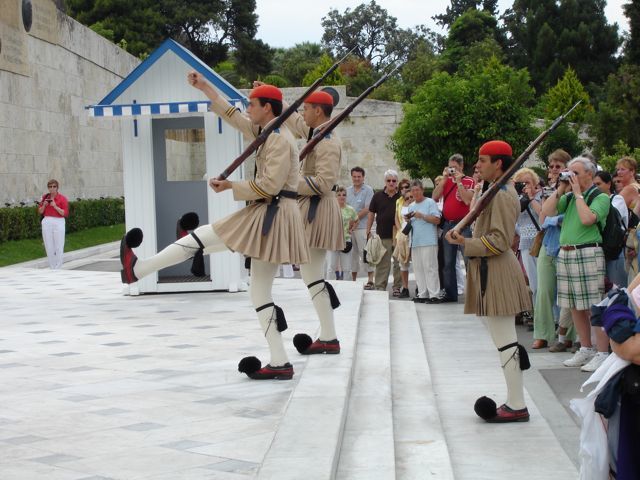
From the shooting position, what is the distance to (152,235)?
458 inches

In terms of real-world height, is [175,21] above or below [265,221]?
above

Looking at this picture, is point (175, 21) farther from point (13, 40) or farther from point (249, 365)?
point (249, 365)

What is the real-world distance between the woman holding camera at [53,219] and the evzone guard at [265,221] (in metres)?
11.4

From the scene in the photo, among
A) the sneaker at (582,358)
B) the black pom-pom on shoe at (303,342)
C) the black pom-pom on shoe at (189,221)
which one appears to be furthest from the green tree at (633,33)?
the black pom-pom on shoe at (189,221)

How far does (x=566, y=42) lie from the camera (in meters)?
66.7

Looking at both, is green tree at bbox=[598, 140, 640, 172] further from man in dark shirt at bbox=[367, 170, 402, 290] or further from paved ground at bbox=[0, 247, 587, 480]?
paved ground at bbox=[0, 247, 587, 480]

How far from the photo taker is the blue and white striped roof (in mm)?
11312

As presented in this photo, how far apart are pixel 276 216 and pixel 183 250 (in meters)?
0.82

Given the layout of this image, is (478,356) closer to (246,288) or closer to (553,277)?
(553,277)

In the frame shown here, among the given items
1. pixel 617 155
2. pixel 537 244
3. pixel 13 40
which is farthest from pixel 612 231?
pixel 617 155

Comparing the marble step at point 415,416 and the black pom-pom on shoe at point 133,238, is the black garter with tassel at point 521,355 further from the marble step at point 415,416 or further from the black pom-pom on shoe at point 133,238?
the black pom-pom on shoe at point 133,238

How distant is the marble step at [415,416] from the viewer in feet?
16.8

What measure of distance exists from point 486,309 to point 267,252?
4.63 feet

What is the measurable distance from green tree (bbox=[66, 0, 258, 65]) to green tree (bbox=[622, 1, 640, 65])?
30628 millimetres
